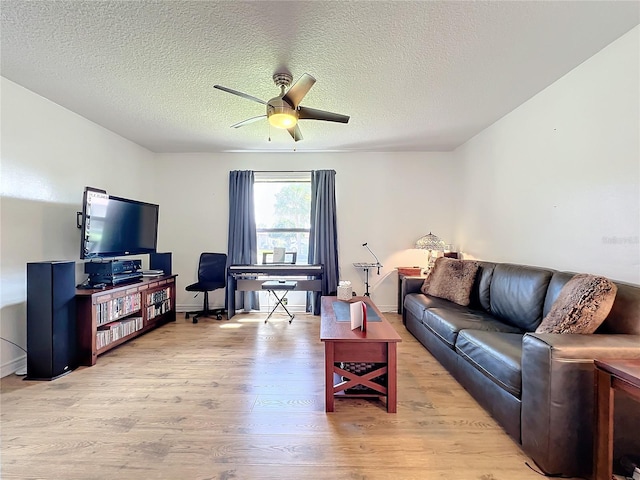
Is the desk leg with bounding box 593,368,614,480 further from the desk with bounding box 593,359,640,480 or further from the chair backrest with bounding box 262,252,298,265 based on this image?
the chair backrest with bounding box 262,252,298,265

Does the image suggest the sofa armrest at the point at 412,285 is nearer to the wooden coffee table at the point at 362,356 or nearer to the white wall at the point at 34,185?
the wooden coffee table at the point at 362,356

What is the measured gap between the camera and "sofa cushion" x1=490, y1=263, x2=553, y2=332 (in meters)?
2.16

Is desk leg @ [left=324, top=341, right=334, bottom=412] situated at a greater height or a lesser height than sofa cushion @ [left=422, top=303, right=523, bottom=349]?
lesser

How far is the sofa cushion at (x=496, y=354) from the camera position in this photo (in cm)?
155

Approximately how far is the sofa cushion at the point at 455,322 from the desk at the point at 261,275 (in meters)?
1.63

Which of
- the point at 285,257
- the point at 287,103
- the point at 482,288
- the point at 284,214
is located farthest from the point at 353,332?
the point at 284,214

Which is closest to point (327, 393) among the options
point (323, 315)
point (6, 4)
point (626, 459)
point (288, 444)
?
point (288, 444)

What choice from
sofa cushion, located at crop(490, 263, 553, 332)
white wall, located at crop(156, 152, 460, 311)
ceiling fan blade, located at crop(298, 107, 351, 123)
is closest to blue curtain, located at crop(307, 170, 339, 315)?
white wall, located at crop(156, 152, 460, 311)

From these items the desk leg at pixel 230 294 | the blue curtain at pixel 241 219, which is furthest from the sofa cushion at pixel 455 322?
the blue curtain at pixel 241 219

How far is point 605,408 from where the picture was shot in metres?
1.23

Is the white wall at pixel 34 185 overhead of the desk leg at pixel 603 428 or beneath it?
overhead

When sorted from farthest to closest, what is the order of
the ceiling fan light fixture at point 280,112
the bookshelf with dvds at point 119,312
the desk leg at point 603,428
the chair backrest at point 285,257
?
the chair backrest at point 285,257 → the bookshelf with dvds at point 119,312 → the ceiling fan light fixture at point 280,112 → the desk leg at point 603,428

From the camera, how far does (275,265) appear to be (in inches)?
161

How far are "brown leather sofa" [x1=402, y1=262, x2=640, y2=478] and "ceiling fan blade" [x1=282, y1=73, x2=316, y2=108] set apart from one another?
81.0 inches
